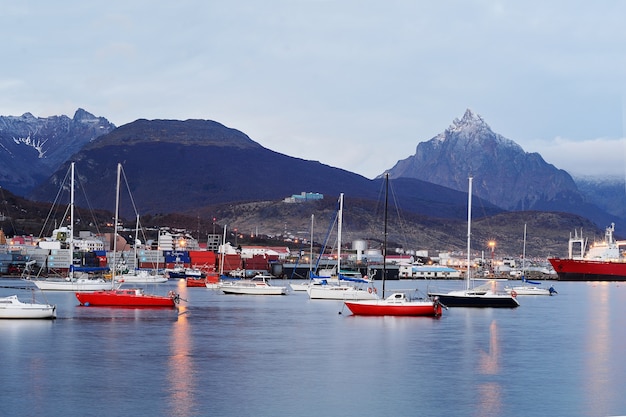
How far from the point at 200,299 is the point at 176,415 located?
6543 cm

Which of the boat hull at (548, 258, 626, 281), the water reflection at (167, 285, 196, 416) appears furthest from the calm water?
the boat hull at (548, 258, 626, 281)

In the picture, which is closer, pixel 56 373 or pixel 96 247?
pixel 56 373

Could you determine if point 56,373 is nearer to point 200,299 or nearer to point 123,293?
point 123,293

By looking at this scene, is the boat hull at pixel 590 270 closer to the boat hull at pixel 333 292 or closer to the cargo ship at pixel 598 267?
the cargo ship at pixel 598 267

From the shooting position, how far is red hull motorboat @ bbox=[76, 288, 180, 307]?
72750mm

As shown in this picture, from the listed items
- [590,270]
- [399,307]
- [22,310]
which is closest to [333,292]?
[399,307]

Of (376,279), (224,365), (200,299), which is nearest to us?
(224,365)

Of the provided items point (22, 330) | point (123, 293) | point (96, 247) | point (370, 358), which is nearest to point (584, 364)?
point (370, 358)

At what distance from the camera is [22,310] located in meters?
59.1

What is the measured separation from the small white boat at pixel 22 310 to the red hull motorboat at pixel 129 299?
12308 millimetres

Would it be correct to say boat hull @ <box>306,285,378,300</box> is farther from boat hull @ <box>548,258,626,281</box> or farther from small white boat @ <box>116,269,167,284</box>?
boat hull @ <box>548,258,626,281</box>

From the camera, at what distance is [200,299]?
94500 mm

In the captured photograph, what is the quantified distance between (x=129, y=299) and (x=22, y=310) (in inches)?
568

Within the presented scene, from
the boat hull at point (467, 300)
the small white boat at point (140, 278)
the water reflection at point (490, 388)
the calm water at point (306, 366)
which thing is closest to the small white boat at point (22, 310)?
the calm water at point (306, 366)
